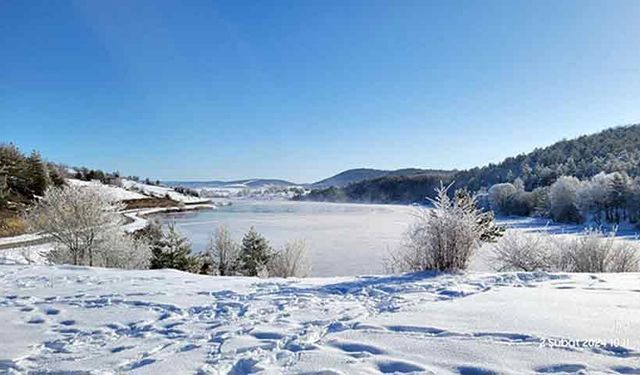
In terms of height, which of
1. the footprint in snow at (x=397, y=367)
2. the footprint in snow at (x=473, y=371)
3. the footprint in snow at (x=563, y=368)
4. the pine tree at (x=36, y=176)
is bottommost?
the footprint in snow at (x=397, y=367)

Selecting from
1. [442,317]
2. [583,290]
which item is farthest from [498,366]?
[583,290]

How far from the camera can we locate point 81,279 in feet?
29.7

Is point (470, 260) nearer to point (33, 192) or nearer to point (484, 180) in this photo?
point (33, 192)

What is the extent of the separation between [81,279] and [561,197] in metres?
64.5

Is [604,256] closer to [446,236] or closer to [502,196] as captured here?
[446,236]

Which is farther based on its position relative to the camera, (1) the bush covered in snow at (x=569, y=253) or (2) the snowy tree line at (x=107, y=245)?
(2) the snowy tree line at (x=107, y=245)

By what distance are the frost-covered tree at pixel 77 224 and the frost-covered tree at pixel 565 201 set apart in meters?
59.5

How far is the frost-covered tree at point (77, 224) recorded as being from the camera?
19109 mm

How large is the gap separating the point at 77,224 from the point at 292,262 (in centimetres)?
1072

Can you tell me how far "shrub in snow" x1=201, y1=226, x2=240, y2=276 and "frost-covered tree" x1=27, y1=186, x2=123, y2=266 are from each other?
8905mm

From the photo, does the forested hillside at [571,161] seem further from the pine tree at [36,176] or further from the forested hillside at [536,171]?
the pine tree at [36,176]

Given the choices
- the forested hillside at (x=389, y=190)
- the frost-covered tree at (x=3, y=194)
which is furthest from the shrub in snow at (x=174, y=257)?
the forested hillside at (x=389, y=190)

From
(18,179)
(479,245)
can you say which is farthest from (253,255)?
(18,179)

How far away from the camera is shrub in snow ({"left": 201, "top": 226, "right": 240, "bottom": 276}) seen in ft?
94.6
